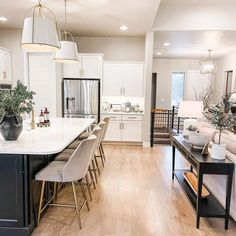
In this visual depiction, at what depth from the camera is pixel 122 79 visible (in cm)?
645

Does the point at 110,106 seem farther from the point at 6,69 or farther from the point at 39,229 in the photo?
the point at 39,229

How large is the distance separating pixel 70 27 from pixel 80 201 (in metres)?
4.27

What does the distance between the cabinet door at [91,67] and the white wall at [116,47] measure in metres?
0.48

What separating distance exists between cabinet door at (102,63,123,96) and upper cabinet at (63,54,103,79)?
9.6 inches

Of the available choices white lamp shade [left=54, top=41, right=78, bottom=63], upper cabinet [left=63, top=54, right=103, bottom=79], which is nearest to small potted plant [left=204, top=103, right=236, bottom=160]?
white lamp shade [left=54, top=41, right=78, bottom=63]

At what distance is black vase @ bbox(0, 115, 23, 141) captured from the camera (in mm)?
2465

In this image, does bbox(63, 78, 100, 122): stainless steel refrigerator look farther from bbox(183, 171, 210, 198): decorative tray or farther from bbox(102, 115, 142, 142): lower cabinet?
bbox(183, 171, 210, 198): decorative tray

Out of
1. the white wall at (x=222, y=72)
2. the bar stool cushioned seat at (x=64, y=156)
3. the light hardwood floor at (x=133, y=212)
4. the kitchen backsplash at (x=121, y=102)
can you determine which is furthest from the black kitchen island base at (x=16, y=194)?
the white wall at (x=222, y=72)

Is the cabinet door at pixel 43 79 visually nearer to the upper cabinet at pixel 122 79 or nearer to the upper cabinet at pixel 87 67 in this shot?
the upper cabinet at pixel 87 67

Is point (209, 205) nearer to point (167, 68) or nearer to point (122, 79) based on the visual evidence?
point (122, 79)

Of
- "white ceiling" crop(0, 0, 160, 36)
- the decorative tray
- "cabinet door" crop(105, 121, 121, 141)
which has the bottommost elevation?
the decorative tray

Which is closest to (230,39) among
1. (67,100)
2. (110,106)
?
(110,106)

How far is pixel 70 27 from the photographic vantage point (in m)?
5.74

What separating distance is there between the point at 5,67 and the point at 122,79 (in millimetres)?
2915
